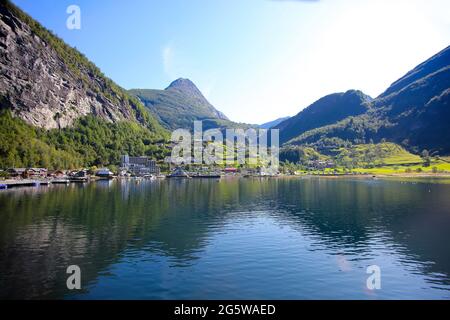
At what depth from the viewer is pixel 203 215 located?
268 feet

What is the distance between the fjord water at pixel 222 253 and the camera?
34.3 meters

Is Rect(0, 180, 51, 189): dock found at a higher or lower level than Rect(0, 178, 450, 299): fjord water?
higher

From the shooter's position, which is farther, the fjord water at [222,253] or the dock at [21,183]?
the dock at [21,183]

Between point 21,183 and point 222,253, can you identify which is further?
point 21,183

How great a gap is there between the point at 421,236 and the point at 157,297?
149 feet

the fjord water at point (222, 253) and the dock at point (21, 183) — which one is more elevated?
the dock at point (21, 183)

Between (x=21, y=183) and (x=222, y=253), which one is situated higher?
(x=21, y=183)

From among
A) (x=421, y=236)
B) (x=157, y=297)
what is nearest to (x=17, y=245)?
(x=157, y=297)

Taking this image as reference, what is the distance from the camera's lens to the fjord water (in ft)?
113

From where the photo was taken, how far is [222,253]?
156ft

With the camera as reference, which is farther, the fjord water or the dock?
the dock

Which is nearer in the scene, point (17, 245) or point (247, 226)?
point (17, 245)
